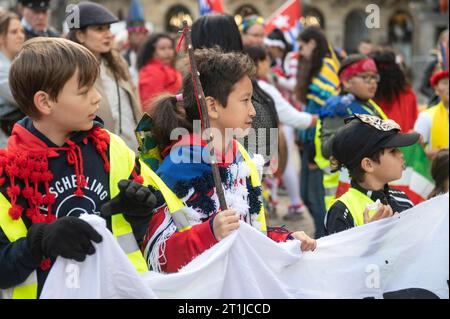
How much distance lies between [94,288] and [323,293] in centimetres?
92

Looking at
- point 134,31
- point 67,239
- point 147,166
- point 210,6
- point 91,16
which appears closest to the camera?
point 67,239

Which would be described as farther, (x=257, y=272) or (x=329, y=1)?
(x=329, y=1)

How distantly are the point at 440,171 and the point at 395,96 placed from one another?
1170mm

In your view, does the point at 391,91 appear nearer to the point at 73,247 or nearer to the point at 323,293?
the point at 323,293

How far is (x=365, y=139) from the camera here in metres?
3.62

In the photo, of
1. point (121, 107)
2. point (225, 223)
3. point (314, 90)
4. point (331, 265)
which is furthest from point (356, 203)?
point (314, 90)

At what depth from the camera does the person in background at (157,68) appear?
21.6 feet

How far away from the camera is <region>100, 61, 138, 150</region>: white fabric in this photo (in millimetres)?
4844

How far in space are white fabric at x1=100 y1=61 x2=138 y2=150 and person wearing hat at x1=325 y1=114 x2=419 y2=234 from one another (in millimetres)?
1624

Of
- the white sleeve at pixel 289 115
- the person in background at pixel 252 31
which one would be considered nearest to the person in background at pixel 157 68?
the person in background at pixel 252 31

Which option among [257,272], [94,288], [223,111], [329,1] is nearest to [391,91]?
[223,111]

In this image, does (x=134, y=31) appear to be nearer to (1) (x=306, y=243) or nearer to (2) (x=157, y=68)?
(2) (x=157, y=68)

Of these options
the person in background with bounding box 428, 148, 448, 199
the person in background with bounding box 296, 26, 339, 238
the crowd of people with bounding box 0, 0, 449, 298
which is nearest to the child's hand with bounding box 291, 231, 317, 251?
the crowd of people with bounding box 0, 0, 449, 298

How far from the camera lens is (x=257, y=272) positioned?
2.73 m
